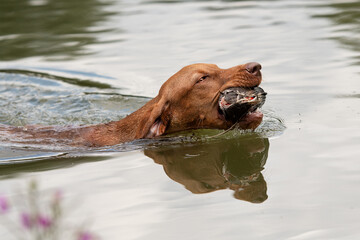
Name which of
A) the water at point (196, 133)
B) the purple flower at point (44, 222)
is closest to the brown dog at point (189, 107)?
the water at point (196, 133)

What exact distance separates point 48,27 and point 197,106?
8.64 m

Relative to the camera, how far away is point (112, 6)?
57.3 ft

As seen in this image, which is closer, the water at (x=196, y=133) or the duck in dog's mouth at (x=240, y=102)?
the water at (x=196, y=133)

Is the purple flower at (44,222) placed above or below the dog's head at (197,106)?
above

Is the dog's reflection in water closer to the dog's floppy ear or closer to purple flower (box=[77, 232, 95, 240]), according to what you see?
the dog's floppy ear

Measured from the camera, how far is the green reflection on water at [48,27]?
13969 mm

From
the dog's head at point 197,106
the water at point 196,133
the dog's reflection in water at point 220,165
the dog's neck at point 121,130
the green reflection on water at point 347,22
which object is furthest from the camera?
the green reflection on water at point 347,22

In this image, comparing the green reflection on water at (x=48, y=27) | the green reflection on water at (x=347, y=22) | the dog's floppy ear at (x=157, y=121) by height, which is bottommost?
the green reflection on water at (x=48, y=27)

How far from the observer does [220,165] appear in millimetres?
7414

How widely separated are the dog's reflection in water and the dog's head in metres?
0.23

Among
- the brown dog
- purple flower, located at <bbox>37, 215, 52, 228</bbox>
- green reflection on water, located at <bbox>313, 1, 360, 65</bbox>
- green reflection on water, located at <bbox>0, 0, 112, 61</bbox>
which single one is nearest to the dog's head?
the brown dog

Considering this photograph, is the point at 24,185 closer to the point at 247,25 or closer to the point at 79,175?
the point at 79,175

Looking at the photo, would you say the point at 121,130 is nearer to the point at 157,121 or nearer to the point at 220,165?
the point at 157,121

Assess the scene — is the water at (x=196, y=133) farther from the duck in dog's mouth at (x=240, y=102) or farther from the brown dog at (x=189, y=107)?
the duck in dog's mouth at (x=240, y=102)
